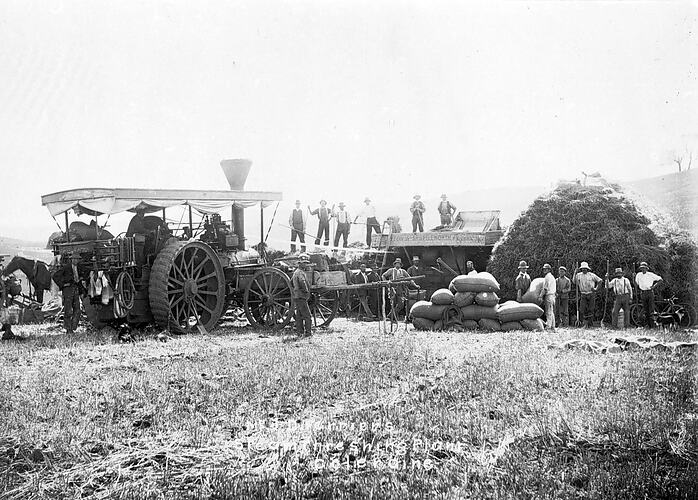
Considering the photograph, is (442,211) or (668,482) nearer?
(668,482)

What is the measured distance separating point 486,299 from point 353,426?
812 centimetres

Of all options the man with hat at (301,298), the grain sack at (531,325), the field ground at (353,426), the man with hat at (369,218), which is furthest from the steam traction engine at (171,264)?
the man with hat at (369,218)

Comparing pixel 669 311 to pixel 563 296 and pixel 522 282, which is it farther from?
pixel 522 282

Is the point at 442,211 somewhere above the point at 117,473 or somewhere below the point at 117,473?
above

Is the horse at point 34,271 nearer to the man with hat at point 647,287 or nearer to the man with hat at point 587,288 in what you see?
the man with hat at point 587,288

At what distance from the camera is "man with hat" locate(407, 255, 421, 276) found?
17531 mm

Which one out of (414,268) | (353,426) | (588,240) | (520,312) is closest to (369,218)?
(414,268)

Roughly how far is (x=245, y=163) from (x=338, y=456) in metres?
11.6

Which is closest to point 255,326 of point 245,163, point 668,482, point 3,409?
point 245,163

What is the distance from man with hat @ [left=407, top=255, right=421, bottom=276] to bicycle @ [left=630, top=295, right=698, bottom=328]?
540 cm

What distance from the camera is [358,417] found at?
6023 millimetres

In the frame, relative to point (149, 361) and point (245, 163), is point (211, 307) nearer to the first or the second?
point (245, 163)

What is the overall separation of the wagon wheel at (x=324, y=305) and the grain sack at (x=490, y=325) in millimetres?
3199

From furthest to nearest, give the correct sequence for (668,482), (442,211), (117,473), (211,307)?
(442,211), (211,307), (117,473), (668,482)
